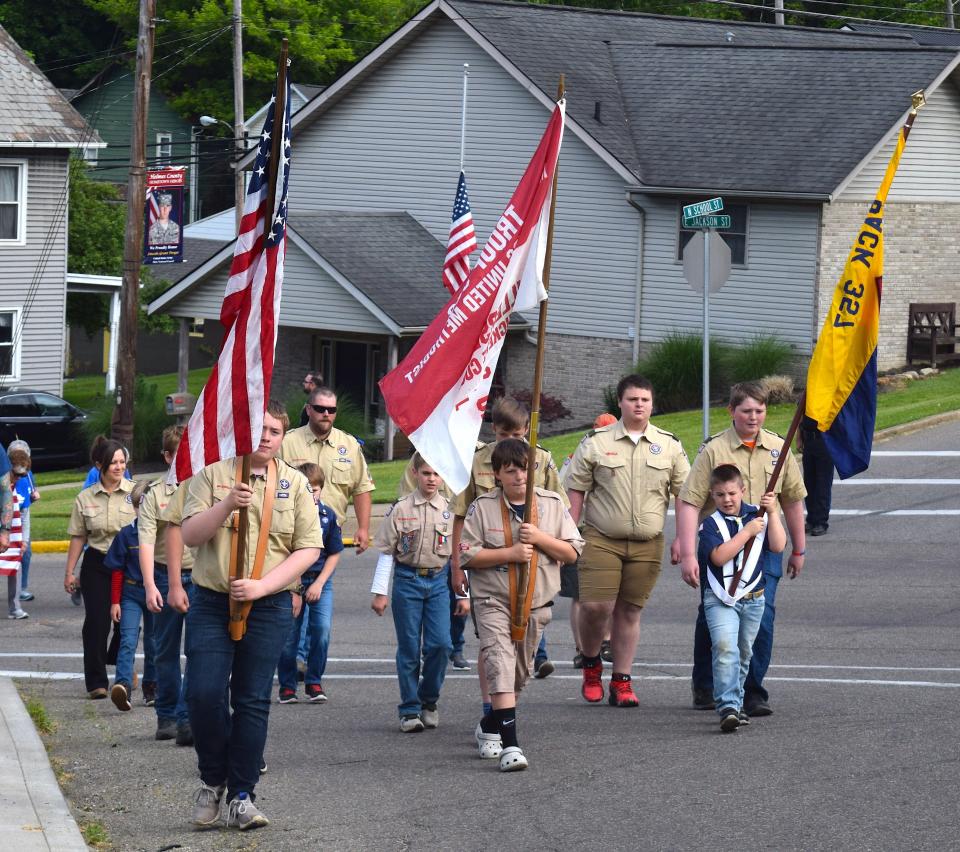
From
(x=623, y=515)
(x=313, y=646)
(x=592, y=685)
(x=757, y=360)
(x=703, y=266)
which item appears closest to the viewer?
(x=623, y=515)

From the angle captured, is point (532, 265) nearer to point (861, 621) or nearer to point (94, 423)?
point (861, 621)

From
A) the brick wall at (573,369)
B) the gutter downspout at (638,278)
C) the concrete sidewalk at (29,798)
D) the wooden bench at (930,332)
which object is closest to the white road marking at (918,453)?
the wooden bench at (930,332)

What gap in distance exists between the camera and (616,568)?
9.78 metres

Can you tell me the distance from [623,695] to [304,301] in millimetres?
21522

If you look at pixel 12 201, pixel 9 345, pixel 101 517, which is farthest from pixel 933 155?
pixel 101 517

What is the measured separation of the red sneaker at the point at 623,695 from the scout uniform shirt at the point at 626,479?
2.92 feet

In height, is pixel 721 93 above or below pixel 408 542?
above

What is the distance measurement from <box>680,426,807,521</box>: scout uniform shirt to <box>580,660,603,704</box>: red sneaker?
1242 mm

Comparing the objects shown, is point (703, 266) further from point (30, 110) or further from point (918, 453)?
point (30, 110)

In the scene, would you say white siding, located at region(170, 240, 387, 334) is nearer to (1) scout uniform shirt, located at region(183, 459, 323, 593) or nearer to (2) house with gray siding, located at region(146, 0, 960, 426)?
(2) house with gray siding, located at region(146, 0, 960, 426)

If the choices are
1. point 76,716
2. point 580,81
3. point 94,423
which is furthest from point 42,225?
point 76,716

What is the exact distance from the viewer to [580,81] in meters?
32.4

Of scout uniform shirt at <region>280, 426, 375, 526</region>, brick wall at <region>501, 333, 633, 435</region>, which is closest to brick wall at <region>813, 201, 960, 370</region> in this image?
brick wall at <region>501, 333, 633, 435</region>

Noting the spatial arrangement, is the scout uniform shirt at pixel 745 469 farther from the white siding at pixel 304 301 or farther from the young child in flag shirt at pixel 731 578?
the white siding at pixel 304 301
